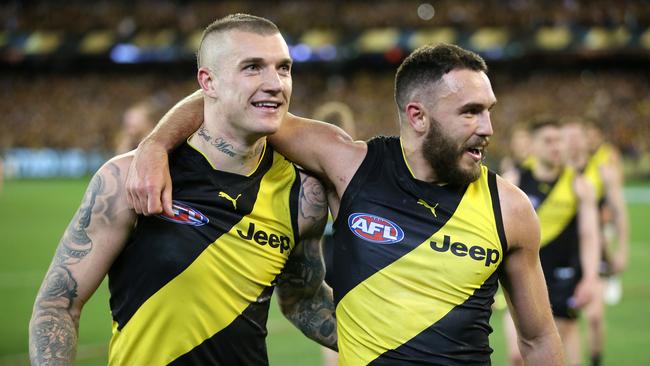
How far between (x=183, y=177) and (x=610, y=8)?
44144mm

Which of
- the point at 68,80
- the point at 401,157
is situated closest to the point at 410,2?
the point at 68,80

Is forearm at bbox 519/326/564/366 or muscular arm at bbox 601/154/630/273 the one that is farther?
muscular arm at bbox 601/154/630/273

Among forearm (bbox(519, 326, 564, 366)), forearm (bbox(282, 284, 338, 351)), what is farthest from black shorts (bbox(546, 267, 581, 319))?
forearm (bbox(519, 326, 564, 366))

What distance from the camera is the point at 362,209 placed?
3.77 metres

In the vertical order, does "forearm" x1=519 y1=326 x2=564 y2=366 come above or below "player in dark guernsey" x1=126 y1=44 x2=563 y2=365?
below

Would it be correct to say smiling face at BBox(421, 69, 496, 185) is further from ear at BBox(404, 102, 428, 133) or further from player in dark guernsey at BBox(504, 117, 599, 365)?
player in dark guernsey at BBox(504, 117, 599, 365)

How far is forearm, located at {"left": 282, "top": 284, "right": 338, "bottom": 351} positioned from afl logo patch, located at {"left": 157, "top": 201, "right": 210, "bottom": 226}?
2.68 ft

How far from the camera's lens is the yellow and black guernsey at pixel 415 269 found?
3605 mm

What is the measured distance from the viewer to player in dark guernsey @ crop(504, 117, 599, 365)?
752 centimetres

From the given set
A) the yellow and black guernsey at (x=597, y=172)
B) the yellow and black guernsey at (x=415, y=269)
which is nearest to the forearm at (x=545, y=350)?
the yellow and black guernsey at (x=415, y=269)

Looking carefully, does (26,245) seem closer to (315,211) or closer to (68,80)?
(315,211)

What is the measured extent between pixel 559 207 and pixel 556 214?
0.22 ft

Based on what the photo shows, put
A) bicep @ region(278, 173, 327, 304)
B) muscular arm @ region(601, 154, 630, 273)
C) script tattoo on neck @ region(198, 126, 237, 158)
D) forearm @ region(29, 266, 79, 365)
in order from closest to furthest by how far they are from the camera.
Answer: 1. forearm @ region(29, 266, 79, 365)
2. script tattoo on neck @ region(198, 126, 237, 158)
3. bicep @ region(278, 173, 327, 304)
4. muscular arm @ region(601, 154, 630, 273)

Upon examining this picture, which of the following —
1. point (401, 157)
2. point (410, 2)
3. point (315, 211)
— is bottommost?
point (315, 211)
